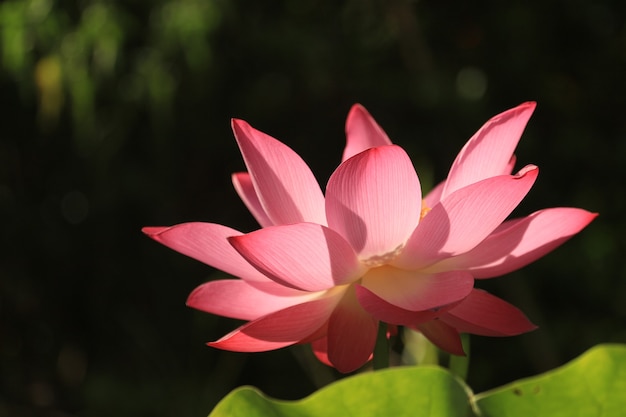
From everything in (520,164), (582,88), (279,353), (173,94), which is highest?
(173,94)

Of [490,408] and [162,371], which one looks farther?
[162,371]

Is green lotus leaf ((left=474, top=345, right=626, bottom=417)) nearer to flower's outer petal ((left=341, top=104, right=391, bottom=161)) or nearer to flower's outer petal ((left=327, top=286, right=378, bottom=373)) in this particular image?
flower's outer petal ((left=327, top=286, right=378, bottom=373))

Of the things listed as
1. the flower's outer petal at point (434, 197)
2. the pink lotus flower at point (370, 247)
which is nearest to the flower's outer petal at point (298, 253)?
the pink lotus flower at point (370, 247)

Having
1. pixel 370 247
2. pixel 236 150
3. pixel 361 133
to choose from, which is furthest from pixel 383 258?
pixel 236 150

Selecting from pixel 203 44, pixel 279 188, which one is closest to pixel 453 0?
pixel 203 44

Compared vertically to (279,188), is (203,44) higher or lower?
higher

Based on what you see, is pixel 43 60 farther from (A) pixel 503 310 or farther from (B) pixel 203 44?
(A) pixel 503 310
